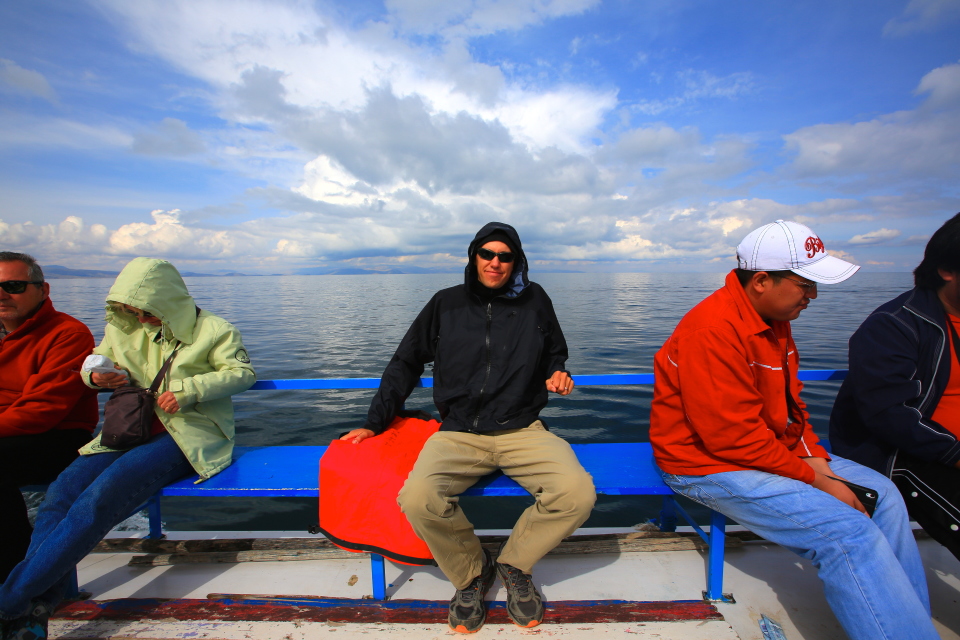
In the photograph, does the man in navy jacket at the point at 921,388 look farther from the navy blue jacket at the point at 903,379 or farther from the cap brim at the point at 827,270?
the cap brim at the point at 827,270

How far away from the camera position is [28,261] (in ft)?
9.71

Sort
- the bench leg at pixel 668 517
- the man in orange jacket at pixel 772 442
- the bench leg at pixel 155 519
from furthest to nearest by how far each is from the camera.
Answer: the bench leg at pixel 668 517
the bench leg at pixel 155 519
the man in orange jacket at pixel 772 442

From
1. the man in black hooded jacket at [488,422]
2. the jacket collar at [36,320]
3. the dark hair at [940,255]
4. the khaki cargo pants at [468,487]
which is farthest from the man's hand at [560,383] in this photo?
the jacket collar at [36,320]

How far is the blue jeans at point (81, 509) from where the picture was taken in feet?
6.70

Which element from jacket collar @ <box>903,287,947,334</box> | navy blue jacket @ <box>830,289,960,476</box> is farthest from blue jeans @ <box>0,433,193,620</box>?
jacket collar @ <box>903,287,947,334</box>

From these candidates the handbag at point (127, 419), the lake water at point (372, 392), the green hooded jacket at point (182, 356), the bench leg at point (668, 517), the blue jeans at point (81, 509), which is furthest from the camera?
the lake water at point (372, 392)

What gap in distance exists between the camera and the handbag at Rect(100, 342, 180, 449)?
2.54 metres

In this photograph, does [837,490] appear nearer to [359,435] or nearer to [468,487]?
[468,487]

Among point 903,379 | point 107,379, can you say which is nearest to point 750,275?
point 903,379

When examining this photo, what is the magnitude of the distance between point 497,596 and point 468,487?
2.00ft

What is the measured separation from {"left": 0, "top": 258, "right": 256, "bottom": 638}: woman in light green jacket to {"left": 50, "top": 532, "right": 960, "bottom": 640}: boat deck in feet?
1.50

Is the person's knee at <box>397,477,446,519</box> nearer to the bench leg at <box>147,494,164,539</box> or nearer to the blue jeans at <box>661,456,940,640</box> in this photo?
the blue jeans at <box>661,456,940,640</box>

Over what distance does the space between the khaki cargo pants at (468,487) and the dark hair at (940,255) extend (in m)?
2.23

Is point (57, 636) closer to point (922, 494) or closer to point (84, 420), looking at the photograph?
point (84, 420)
